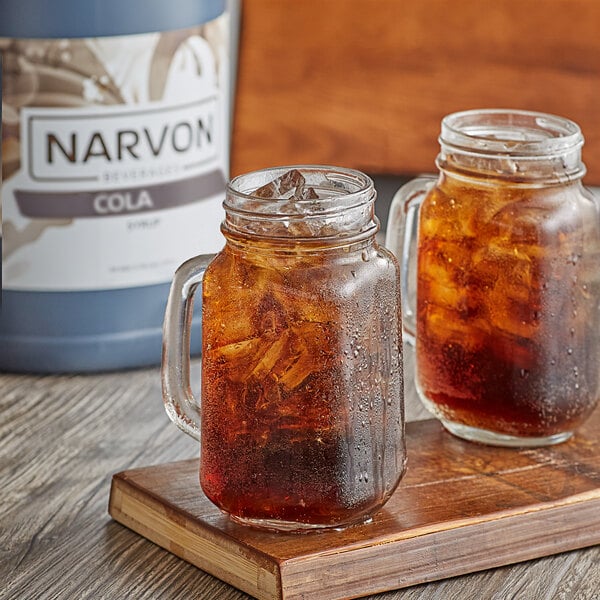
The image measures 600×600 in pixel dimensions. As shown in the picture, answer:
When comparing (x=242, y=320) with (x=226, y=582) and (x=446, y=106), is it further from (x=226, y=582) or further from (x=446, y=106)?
(x=446, y=106)

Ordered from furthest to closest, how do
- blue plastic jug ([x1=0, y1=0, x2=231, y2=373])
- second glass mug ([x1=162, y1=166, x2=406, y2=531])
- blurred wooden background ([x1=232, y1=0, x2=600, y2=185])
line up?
blurred wooden background ([x1=232, y1=0, x2=600, y2=185]) < blue plastic jug ([x1=0, y1=0, x2=231, y2=373]) < second glass mug ([x1=162, y1=166, x2=406, y2=531])

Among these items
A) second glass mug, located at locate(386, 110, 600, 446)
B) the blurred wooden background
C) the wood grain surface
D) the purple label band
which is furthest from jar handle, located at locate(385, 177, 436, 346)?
the blurred wooden background

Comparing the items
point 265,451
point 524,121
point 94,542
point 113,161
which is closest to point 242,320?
point 265,451

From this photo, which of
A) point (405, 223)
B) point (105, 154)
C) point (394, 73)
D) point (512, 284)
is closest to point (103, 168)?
point (105, 154)

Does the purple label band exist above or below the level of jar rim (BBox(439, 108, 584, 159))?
below

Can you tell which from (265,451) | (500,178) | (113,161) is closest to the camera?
(265,451)

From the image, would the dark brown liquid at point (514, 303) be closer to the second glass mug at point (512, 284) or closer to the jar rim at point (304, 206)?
the second glass mug at point (512, 284)

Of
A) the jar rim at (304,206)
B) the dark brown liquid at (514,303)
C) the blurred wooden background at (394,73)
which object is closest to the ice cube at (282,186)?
the jar rim at (304,206)

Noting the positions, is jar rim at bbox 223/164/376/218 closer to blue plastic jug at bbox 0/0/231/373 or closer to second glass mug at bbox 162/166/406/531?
second glass mug at bbox 162/166/406/531
